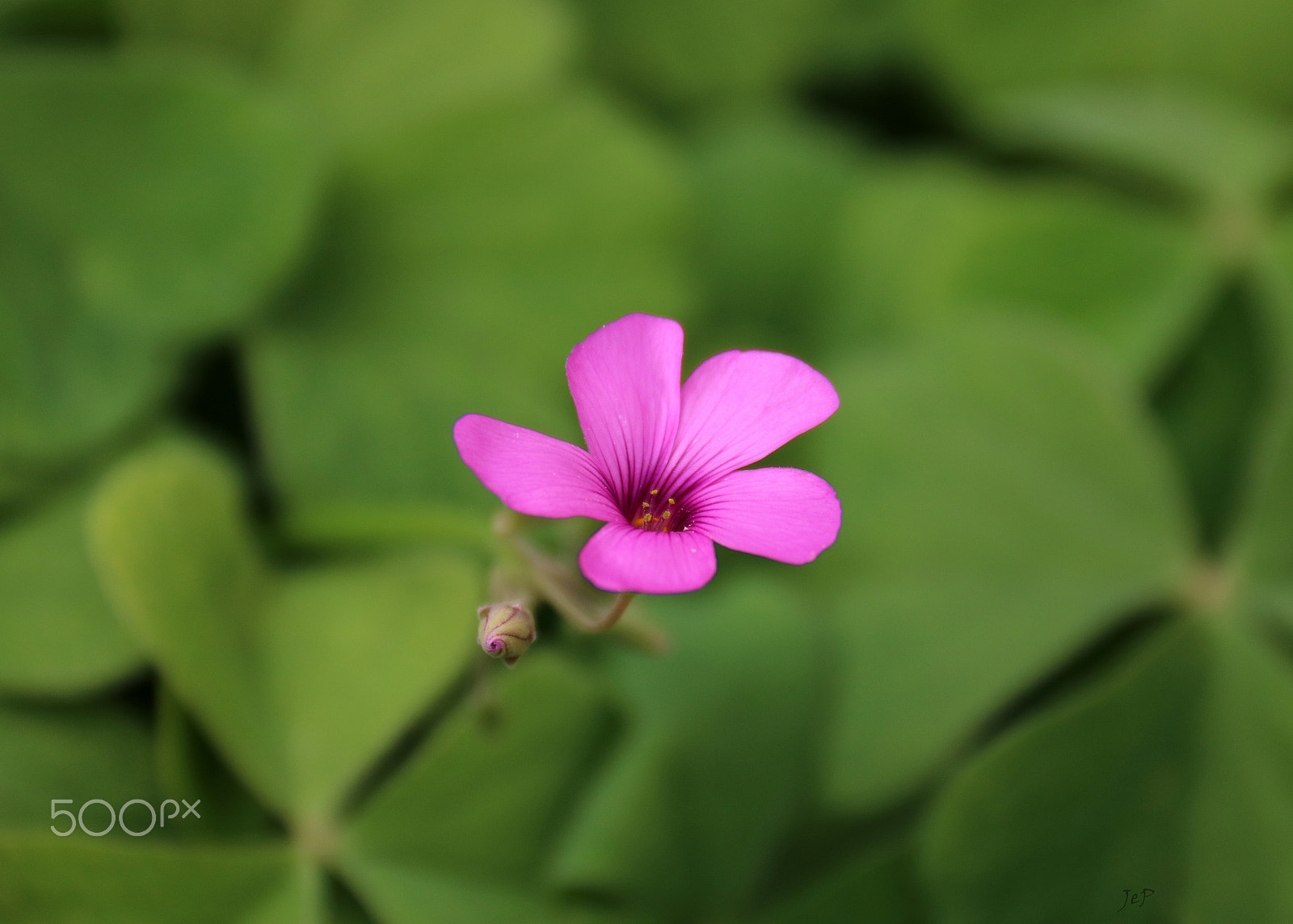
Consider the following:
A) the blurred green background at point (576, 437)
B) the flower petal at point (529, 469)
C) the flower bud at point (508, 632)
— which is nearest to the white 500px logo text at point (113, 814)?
the blurred green background at point (576, 437)

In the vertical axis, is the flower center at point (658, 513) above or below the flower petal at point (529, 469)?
above

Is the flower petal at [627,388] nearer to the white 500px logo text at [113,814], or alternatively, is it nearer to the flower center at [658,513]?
the flower center at [658,513]

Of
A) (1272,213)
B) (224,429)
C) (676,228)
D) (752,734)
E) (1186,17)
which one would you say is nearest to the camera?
(752,734)

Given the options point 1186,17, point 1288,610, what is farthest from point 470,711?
point 1186,17

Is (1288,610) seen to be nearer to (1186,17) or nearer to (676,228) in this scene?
(676,228)

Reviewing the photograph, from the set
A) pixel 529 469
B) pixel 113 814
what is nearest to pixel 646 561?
pixel 529 469

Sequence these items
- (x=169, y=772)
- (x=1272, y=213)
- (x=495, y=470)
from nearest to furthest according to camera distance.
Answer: (x=495, y=470)
(x=169, y=772)
(x=1272, y=213)
